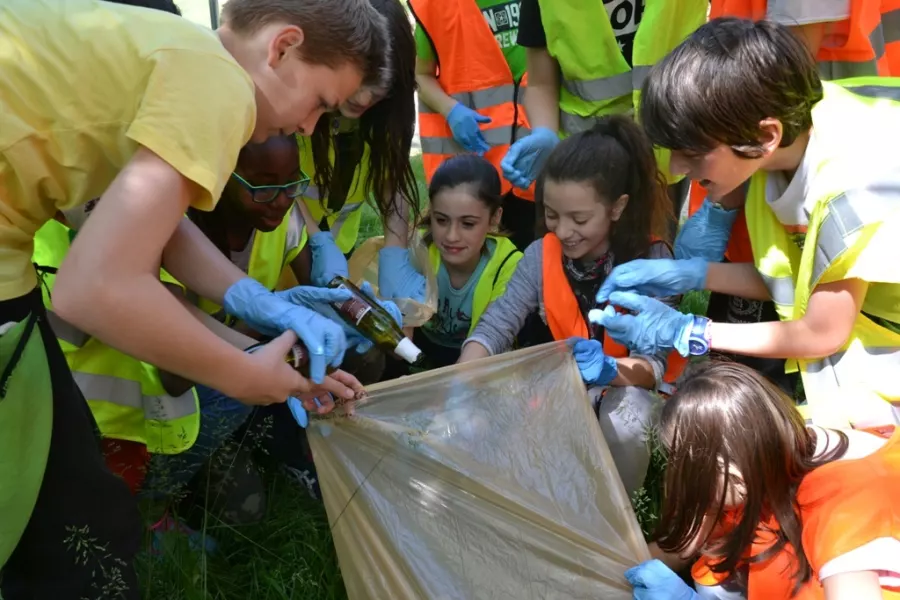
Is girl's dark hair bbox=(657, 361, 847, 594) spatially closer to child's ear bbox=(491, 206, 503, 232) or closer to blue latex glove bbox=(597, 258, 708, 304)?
blue latex glove bbox=(597, 258, 708, 304)

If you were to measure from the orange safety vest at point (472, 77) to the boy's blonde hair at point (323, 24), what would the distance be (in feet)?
4.95

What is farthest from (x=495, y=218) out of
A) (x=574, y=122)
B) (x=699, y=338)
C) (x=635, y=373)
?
(x=699, y=338)

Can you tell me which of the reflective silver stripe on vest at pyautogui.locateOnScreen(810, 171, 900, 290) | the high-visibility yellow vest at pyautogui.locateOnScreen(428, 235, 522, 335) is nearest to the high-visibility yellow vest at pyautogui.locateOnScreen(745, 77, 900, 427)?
the reflective silver stripe on vest at pyautogui.locateOnScreen(810, 171, 900, 290)

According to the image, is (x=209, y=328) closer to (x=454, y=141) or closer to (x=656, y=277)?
(x=656, y=277)

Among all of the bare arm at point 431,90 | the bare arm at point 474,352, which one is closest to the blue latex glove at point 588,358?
the bare arm at point 474,352

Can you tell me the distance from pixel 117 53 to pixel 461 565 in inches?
41.4

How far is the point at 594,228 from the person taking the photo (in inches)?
94.8

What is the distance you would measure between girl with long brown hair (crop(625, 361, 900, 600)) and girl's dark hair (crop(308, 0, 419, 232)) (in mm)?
1018

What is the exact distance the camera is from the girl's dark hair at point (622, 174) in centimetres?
241

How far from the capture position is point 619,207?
2441 millimetres

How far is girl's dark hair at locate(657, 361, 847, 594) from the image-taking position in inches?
61.3

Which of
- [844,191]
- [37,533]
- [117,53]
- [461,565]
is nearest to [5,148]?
[117,53]

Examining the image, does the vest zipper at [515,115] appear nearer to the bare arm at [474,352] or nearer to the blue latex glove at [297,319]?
the bare arm at [474,352]

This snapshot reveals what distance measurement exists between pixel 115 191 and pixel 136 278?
116 millimetres
